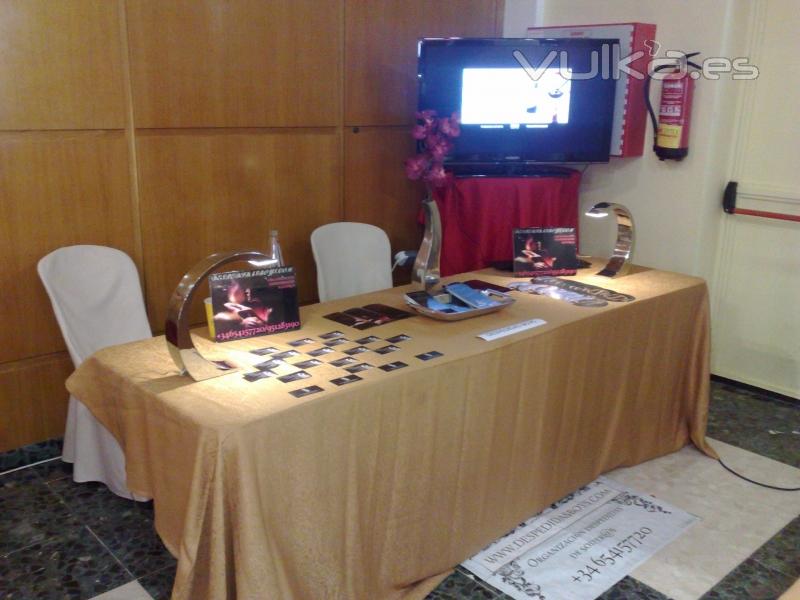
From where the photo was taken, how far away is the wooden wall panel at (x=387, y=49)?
3895mm

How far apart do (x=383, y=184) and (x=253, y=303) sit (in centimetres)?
197

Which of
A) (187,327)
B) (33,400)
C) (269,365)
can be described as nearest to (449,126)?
(269,365)

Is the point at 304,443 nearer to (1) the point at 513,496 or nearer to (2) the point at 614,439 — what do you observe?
(1) the point at 513,496

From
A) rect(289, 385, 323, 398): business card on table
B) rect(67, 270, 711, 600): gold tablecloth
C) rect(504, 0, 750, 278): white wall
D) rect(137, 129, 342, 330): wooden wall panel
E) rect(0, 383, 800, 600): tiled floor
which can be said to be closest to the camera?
rect(67, 270, 711, 600): gold tablecloth

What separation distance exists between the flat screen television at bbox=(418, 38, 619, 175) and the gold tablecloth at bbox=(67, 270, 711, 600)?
1.27m

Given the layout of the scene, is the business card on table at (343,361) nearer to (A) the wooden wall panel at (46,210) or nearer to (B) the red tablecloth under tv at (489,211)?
(A) the wooden wall panel at (46,210)

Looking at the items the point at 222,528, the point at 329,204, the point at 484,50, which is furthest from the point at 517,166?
the point at 222,528

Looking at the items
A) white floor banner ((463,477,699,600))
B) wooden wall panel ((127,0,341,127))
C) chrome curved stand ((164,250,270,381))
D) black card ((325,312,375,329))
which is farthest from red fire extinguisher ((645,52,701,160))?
chrome curved stand ((164,250,270,381))

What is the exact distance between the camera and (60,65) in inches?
115

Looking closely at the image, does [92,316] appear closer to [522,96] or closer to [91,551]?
[91,551]

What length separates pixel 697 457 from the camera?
3.29m

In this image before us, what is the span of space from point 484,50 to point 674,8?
0.98m

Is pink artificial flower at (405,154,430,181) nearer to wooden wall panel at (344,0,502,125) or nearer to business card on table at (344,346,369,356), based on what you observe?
wooden wall panel at (344,0,502,125)

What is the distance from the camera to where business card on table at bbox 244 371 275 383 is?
2046 millimetres
